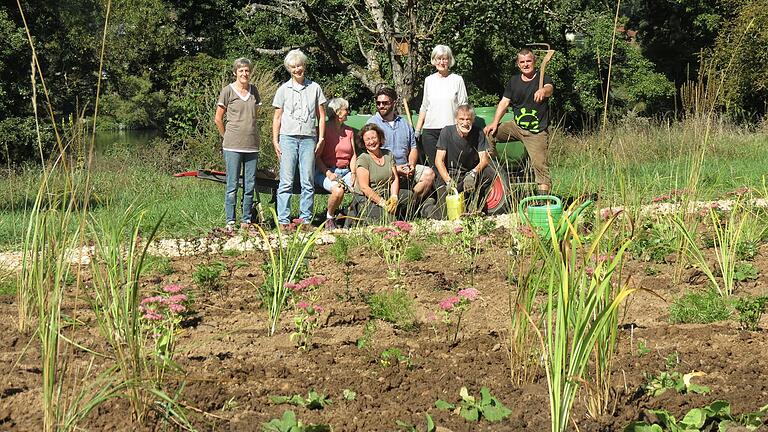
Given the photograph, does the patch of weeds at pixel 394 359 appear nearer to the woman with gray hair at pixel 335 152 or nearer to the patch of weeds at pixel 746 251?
the patch of weeds at pixel 746 251

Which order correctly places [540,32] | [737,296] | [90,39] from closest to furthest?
[737,296]
[540,32]
[90,39]

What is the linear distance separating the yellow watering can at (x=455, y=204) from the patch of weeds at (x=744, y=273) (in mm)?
2828

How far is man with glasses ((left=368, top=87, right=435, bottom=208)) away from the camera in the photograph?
860 centimetres

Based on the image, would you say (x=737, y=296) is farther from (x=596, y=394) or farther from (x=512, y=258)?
(x=596, y=394)

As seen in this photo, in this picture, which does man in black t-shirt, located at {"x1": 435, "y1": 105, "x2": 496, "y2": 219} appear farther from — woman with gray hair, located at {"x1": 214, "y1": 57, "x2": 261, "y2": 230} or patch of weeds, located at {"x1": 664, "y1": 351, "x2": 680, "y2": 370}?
patch of weeds, located at {"x1": 664, "y1": 351, "x2": 680, "y2": 370}

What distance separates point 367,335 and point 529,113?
5030 millimetres

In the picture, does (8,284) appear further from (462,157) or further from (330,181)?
(462,157)

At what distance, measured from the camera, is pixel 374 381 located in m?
3.75

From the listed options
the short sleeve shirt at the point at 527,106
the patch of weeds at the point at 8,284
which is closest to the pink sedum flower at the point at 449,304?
the patch of weeds at the point at 8,284

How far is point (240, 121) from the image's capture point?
8.41 metres

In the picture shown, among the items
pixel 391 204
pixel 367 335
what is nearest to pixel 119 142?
pixel 391 204

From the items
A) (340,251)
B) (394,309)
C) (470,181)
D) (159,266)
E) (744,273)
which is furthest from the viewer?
(470,181)

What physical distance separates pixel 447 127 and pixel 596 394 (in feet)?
17.7

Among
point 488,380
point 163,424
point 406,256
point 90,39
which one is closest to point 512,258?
point 406,256
